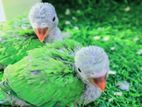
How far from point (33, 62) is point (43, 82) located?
124mm

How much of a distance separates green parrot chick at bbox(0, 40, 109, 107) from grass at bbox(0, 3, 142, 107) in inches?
12.0

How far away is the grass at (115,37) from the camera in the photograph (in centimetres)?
250

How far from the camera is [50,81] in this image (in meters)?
2.11

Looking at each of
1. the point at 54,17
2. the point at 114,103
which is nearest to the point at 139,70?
the point at 114,103

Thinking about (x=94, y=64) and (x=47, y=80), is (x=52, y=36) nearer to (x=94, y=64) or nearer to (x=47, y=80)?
(x=47, y=80)

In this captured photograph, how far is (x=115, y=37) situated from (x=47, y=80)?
104 centimetres

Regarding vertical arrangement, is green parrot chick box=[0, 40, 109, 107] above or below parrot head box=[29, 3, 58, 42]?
below

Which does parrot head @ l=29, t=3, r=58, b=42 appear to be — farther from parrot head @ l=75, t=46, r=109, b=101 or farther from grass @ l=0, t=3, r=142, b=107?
parrot head @ l=75, t=46, r=109, b=101

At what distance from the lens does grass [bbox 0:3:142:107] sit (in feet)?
8.19

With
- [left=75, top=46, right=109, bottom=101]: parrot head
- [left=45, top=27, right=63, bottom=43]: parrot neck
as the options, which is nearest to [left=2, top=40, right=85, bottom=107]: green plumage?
[left=75, top=46, right=109, bottom=101]: parrot head

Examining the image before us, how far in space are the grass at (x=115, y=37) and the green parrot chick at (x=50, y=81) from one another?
31cm

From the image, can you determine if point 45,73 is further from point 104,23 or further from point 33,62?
point 104,23

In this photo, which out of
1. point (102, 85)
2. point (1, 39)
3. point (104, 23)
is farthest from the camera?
point (104, 23)

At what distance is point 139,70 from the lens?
2.67m
